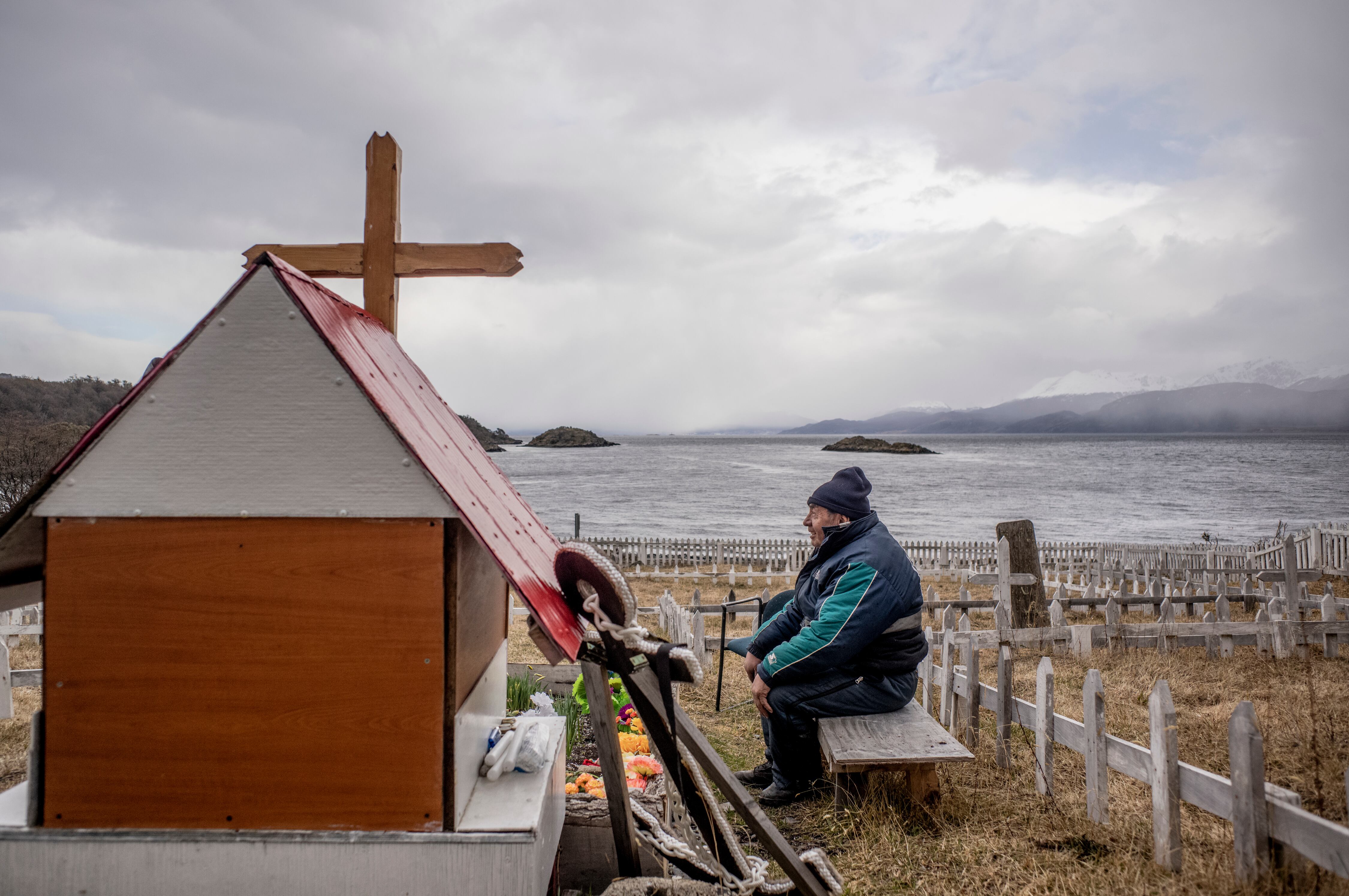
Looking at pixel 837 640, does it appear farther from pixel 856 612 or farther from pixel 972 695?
pixel 972 695

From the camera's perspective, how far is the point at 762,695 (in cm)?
442

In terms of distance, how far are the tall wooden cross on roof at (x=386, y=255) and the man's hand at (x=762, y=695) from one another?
284cm

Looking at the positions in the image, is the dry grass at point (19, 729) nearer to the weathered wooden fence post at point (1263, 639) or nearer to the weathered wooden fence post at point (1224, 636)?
the weathered wooden fence post at point (1224, 636)

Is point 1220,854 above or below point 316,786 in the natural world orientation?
below

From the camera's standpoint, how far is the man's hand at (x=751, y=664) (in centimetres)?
462

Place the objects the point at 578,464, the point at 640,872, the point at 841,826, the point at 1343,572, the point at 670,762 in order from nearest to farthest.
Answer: the point at 670,762, the point at 640,872, the point at 841,826, the point at 1343,572, the point at 578,464

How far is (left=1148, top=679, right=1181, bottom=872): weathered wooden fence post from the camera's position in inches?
133

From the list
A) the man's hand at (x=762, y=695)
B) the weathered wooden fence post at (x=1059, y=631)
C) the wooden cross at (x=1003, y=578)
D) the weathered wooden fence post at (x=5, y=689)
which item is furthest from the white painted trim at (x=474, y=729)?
the weathered wooden fence post at (x=1059, y=631)

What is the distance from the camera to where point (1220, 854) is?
10.8 feet

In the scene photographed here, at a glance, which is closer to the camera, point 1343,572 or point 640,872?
point 640,872

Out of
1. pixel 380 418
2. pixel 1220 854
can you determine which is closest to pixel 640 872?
pixel 380 418

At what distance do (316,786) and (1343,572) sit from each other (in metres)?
19.6

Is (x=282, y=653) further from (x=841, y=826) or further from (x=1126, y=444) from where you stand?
(x=1126, y=444)

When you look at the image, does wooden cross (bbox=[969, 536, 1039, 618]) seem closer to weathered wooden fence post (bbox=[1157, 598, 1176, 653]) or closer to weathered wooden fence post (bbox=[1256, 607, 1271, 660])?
weathered wooden fence post (bbox=[1157, 598, 1176, 653])
